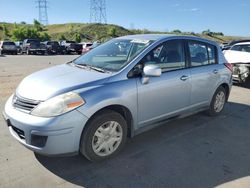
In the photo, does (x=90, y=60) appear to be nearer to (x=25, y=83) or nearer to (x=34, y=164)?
(x=25, y=83)

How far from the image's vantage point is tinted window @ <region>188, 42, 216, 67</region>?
16.2 ft

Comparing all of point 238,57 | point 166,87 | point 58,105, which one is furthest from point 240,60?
point 58,105

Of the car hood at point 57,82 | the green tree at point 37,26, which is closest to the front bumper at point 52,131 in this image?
the car hood at point 57,82

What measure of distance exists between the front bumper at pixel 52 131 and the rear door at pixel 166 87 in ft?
3.60

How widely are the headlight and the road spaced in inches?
31.9

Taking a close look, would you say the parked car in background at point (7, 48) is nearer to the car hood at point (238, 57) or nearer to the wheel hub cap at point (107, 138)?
the car hood at point (238, 57)

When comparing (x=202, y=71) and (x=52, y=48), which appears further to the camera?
(x=52, y=48)

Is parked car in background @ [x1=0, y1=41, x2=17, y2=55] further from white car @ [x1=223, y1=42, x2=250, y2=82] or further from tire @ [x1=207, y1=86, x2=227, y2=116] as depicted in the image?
tire @ [x1=207, y1=86, x2=227, y2=116]

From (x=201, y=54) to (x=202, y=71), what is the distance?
39 cm

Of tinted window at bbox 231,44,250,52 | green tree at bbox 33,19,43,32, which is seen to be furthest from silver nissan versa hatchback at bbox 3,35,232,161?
green tree at bbox 33,19,43,32

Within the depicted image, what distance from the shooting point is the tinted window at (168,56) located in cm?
419

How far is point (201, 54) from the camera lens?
523 cm

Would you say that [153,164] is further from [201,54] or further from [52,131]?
[201,54]

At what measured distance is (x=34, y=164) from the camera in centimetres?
363
